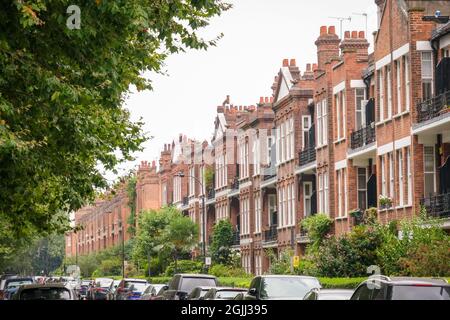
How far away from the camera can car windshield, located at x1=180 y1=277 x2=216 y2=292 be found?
39812 mm

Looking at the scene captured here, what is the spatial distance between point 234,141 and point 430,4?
4125cm

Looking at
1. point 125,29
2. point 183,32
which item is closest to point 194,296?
point 183,32

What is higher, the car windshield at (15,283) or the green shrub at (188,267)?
the green shrub at (188,267)

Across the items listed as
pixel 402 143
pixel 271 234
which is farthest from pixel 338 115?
pixel 271 234

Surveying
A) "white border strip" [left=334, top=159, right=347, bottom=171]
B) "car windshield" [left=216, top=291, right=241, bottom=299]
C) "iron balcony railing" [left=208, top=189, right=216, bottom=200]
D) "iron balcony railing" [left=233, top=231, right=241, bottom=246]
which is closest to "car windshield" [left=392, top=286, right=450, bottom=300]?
"car windshield" [left=216, top=291, right=241, bottom=299]

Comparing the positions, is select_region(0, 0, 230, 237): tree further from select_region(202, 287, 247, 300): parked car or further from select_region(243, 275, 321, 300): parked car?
select_region(202, 287, 247, 300): parked car

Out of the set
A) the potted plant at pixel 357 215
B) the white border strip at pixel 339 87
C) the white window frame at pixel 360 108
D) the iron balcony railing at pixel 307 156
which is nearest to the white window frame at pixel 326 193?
the iron balcony railing at pixel 307 156

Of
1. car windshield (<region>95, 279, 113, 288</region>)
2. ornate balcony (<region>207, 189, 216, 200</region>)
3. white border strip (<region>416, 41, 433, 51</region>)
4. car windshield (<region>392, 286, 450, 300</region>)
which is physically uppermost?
white border strip (<region>416, 41, 433, 51</region>)

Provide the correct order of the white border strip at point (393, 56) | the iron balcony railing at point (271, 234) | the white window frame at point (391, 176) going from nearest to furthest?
the white border strip at point (393, 56) → the white window frame at point (391, 176) → the iron balcony railing at point (271, 234)

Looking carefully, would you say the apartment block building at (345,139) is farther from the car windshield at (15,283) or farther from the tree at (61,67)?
the tree at (61,67)

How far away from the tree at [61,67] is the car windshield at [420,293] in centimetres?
627

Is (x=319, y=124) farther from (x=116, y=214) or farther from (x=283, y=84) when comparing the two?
(x=116, y=214)

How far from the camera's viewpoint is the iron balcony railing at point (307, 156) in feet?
209

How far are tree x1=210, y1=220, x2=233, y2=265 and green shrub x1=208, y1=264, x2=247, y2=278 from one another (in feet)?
9.51
